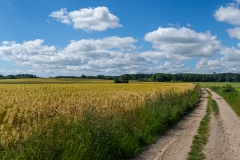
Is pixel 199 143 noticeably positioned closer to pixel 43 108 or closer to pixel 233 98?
pixel 43 108

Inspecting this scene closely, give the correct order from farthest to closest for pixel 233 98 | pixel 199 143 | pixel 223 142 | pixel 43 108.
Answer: pixel 233 98 → pixel 43 108 → pixel 223 142 → pixel 199 143

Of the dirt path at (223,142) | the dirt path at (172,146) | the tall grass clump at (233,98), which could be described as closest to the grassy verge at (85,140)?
the dirt path at (172,146)

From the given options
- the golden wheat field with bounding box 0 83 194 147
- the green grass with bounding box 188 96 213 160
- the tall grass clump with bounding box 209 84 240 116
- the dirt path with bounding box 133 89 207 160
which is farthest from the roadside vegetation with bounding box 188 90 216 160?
the tall grass clump with bounding box 209 84 240 116

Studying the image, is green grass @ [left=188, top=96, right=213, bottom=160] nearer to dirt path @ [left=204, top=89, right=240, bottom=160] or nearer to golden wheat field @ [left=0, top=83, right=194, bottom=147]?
dirt path @ [left=204, top=89, right=240, bottom=160]

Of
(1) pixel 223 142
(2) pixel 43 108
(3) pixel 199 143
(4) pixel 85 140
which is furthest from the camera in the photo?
(2) pixel 43 108

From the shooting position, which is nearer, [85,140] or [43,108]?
[85,140]

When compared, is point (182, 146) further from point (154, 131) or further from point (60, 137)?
point (60, 137)

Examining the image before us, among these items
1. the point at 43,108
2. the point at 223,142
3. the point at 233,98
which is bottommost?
the point at 223,142

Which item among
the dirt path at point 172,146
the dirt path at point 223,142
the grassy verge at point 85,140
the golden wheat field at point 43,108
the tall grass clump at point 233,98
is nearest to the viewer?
the grassy verge at point 85,140

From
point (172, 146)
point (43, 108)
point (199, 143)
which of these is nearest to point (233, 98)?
point (199, 143)

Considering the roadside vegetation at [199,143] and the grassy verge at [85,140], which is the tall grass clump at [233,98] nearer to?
the roadside vegetation at [199,143]

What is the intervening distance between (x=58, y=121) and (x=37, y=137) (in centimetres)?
153

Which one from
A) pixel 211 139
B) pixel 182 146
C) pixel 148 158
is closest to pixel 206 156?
pixel 182 146

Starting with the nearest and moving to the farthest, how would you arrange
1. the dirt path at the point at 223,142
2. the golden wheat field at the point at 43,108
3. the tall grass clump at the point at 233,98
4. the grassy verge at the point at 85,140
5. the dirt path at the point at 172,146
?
the grassy verge at the point at 85,140 < the golden wheat field at the point at 43,108 < the dirt path at the point at 172,146 < the dirt path at the point at 223,142 < the tall grass clump at the point at 233,98
